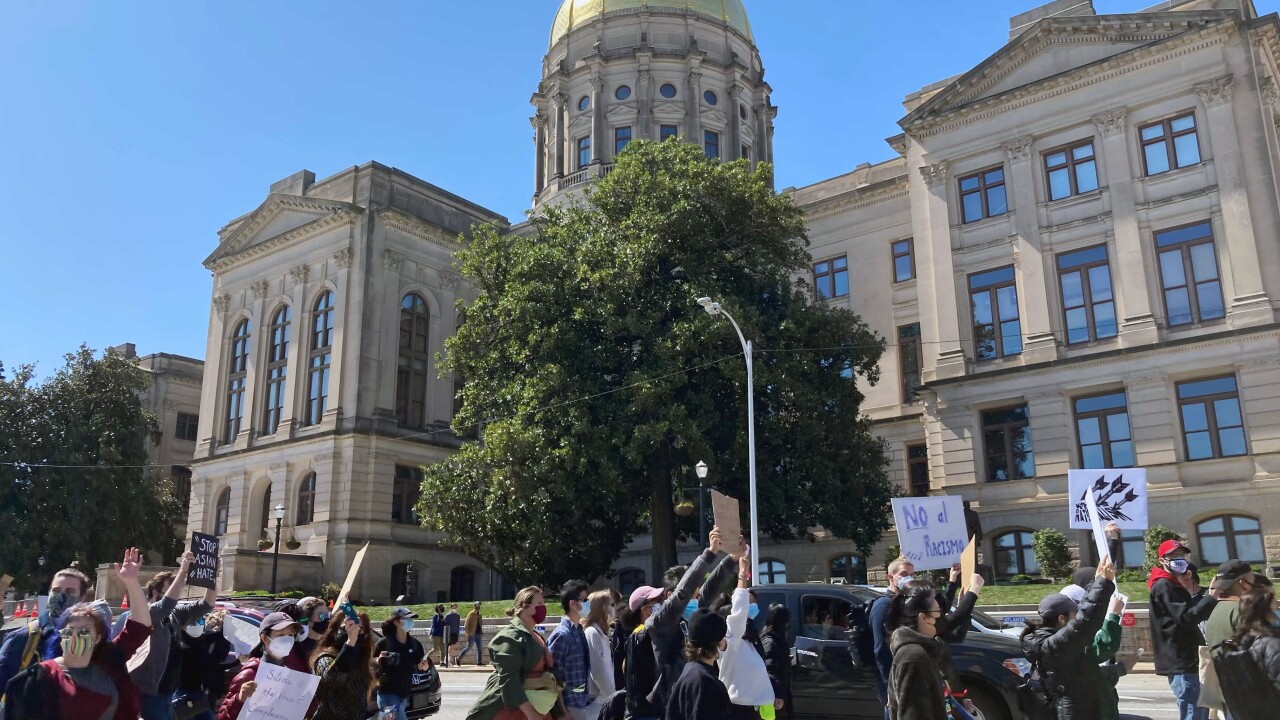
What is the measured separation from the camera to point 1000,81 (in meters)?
35.8

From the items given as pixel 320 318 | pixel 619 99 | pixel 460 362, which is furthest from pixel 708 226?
pixel 619 99

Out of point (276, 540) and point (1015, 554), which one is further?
point (276, 540)

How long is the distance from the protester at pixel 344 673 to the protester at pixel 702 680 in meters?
2.49

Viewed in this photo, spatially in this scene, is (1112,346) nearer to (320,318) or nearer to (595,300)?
(595,300)

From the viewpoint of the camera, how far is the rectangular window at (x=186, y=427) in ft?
216

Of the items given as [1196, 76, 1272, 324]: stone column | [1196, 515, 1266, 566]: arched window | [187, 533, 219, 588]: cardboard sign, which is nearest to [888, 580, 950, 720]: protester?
[187, 533, 219, 588]: cardboard sign

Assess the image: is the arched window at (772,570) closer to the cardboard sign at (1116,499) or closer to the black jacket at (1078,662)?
the cardboard sign at (1116,499)

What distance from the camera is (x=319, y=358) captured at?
163ft

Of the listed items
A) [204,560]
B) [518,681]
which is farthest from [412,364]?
[518,681]

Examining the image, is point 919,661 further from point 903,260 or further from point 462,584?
point 462,584

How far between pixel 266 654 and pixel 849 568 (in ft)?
110

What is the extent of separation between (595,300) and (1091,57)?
734 inches

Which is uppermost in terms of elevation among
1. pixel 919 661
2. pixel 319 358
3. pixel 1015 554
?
pixel 319 358

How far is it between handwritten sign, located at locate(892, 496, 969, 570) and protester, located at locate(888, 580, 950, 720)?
6745 mm
